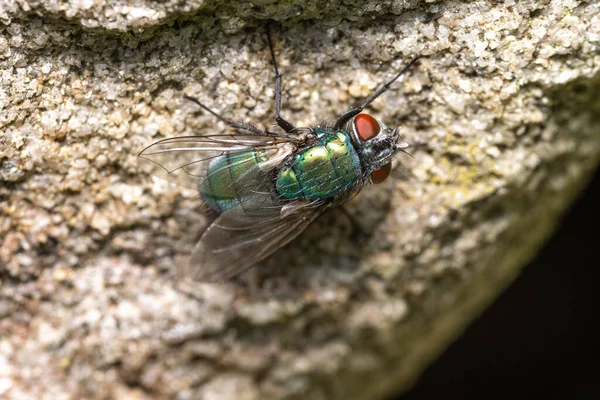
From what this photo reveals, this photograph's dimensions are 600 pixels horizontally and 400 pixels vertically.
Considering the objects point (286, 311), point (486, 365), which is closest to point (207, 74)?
point (286, 311)

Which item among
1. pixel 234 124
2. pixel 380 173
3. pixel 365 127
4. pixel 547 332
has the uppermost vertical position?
pixel 234 124

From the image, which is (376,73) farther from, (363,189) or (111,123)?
Result: (111,123)

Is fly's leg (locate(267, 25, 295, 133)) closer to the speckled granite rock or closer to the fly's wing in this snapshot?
the speckled granite rock

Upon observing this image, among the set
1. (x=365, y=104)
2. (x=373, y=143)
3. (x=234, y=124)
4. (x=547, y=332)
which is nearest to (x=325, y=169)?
(x=373, y=143)

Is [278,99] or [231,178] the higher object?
[278,99]

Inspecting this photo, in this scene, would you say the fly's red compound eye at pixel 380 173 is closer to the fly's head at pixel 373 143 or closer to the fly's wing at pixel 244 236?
the fly's head at pixel 373 143

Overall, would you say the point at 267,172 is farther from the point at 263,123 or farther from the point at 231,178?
the point at 263,123

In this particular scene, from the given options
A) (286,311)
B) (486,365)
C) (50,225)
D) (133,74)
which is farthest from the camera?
(486,365)
